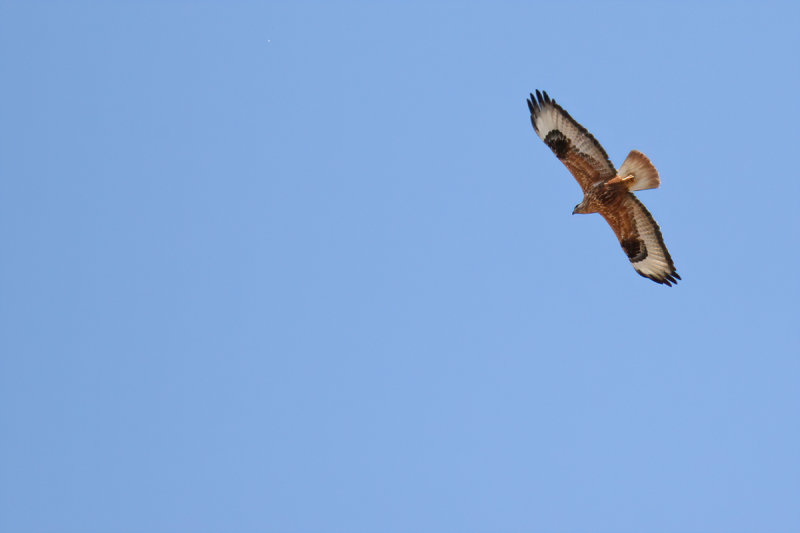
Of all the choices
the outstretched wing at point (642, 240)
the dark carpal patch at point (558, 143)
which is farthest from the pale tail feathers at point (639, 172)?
the dark carpal patch at point (558, 143)

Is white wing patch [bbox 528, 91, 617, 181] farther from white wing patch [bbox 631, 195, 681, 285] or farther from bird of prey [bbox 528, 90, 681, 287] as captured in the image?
white wing patch [bbox 631, 195, 681, 285]

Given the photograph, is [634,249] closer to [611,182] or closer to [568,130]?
[611,182]

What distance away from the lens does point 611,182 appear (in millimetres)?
12945

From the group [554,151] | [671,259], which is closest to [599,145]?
[554,151]

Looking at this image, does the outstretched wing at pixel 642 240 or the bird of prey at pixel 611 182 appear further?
the outstretched wing at pixel 642 240

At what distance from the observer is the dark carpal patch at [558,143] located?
13.2 m

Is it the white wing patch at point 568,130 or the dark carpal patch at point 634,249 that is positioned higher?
the white wing patch at point 568,130

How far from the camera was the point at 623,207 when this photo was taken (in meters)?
13.4

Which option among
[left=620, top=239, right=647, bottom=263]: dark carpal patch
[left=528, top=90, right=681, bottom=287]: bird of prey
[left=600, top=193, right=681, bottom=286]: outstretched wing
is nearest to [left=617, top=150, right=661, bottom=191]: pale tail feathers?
[left=528, top=90, right=681, bottom=287]: bird of prey

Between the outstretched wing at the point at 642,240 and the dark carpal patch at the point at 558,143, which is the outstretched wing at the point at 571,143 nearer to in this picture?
the dark carpal patch at the point at 558,143

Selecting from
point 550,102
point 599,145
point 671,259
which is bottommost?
point 671,259

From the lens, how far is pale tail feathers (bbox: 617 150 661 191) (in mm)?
12656

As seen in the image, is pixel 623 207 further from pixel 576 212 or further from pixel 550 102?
pixel 550 102

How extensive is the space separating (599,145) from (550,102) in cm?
103
